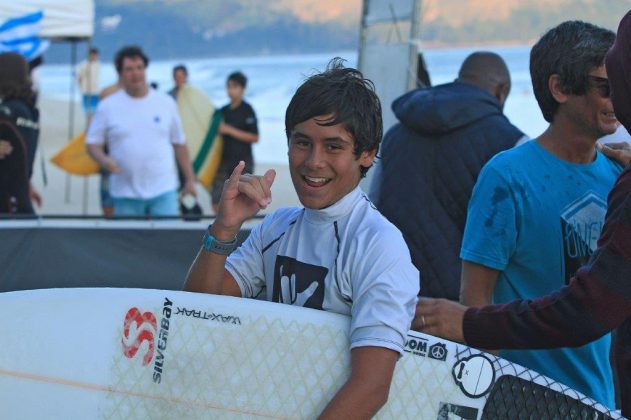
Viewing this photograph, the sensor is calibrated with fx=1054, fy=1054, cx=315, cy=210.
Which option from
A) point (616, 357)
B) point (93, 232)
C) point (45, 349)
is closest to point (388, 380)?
point (616, 357)

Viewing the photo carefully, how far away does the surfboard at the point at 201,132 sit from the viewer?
10.6m

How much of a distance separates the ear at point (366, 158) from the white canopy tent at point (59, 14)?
9778 mm

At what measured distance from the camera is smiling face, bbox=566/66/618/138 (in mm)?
2707

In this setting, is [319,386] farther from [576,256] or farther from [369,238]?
[576,256]

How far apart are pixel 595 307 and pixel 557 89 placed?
0.85 meters

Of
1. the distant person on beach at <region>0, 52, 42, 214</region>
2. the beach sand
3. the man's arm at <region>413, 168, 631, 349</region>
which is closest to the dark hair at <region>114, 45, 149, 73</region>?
the distant person on beach at <region>0, 52, 42, 214</region>

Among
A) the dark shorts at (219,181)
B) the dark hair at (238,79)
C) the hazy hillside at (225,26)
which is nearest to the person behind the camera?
the dark shorts at (219,181)

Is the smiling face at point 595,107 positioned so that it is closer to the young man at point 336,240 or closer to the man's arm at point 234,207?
the young man at point 336,240

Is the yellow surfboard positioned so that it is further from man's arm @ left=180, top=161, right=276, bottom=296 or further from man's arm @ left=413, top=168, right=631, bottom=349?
man's arm @ left=413, top=168, right=631, bottom=349

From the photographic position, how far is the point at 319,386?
242 cm

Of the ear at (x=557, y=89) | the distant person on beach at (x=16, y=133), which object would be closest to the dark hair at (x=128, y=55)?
the distant person on beach at (x=16, y=133)

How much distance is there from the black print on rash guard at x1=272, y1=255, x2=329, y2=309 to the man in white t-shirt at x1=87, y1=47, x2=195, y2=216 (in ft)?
16.1

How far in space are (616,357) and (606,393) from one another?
1.91 ft

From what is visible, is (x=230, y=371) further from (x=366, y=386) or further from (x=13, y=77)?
(x=13, y=77)
